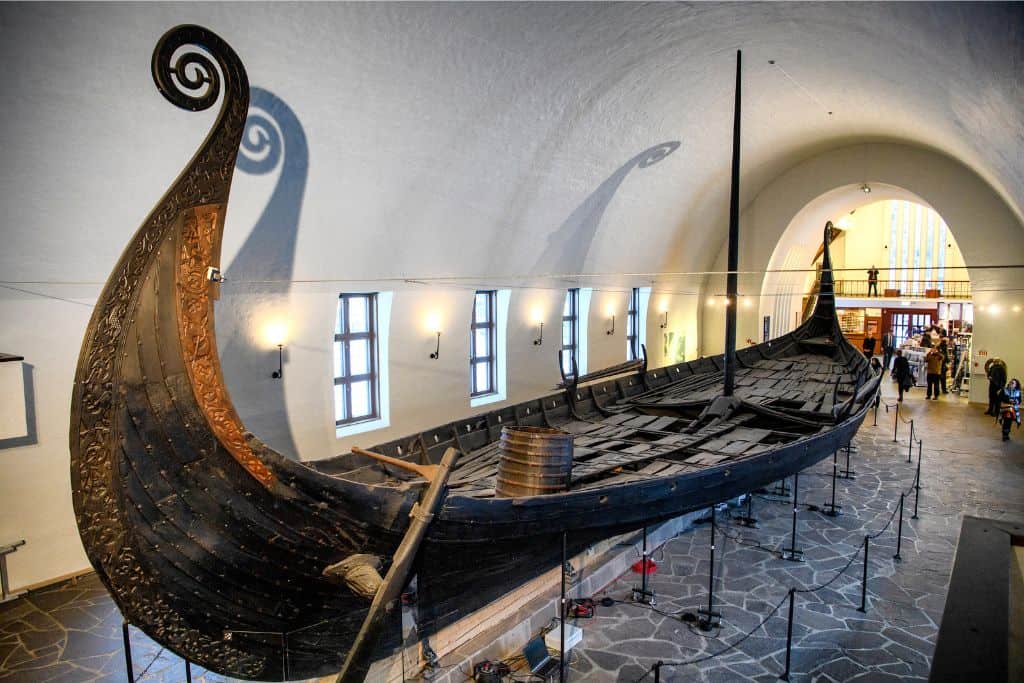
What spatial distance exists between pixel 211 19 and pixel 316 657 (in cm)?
521

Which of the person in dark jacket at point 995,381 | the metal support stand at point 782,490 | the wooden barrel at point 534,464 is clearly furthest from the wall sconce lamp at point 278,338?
the person in dark jacket at point 995,381

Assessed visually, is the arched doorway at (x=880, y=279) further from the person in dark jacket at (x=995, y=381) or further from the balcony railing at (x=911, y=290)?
the person in dark jacket at (x=995, y=381)

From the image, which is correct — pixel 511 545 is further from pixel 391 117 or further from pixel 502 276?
pixel 502 276

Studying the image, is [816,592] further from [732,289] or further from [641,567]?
[732,289]

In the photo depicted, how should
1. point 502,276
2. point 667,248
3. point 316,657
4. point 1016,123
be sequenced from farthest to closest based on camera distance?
point 667,248 → point 502,276 → point 1016,123 → point 316,657

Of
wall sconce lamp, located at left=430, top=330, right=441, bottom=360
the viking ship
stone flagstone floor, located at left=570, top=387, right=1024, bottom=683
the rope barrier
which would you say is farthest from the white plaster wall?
the viking ship

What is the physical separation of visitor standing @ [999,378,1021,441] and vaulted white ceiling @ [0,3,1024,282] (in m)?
4.72

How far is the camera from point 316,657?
424 cm

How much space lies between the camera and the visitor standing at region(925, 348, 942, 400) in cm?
1631

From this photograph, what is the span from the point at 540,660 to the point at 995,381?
1333cm

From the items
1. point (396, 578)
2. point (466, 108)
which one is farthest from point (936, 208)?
point (396, 578)

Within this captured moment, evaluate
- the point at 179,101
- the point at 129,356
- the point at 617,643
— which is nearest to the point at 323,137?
the point at 179,101

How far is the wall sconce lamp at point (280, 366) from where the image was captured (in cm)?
818

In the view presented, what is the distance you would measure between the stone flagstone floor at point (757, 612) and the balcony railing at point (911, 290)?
65.5 feet
